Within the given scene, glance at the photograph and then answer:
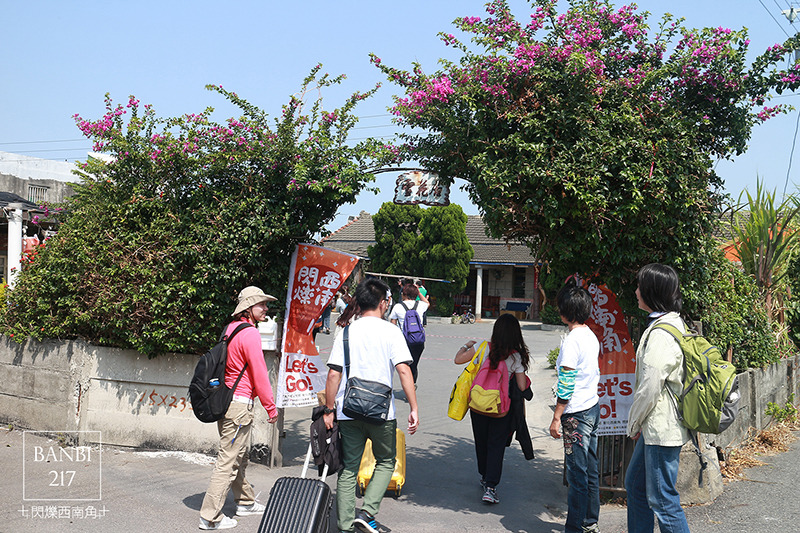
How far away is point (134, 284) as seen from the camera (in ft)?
20.8

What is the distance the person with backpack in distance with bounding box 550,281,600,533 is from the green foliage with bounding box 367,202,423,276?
23.8 metres

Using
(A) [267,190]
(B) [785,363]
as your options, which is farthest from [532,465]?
(B) [785,363]

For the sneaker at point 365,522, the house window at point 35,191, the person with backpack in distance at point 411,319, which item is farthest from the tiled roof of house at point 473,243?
the sneaker at point 365,522

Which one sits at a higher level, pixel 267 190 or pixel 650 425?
pixel 267 190

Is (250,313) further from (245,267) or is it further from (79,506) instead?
(79,506)

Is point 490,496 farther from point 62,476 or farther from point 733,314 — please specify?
point 62,476

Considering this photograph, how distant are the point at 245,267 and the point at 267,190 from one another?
2.49 ft

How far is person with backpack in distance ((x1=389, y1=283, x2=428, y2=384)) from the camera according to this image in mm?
9484

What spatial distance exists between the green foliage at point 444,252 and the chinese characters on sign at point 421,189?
21771 mm

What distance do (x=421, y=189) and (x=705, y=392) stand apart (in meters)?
3.15

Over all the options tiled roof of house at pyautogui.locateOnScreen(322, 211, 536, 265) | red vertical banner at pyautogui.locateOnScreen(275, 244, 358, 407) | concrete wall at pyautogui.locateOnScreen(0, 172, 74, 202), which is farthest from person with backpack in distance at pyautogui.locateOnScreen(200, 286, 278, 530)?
tiled roof of house at pyautogui.locateOnScreen(322, 211, 536, 265)

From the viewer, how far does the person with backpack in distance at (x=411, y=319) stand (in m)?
9.48

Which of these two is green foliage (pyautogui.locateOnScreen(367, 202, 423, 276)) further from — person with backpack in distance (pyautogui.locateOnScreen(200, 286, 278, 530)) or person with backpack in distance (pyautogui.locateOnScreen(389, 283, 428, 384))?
person with backpack in distance (pyautogui.locateOnScreen(200, 286, 278, 530))

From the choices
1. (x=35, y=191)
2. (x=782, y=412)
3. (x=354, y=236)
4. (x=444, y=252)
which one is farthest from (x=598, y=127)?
(x=354, y=236)
